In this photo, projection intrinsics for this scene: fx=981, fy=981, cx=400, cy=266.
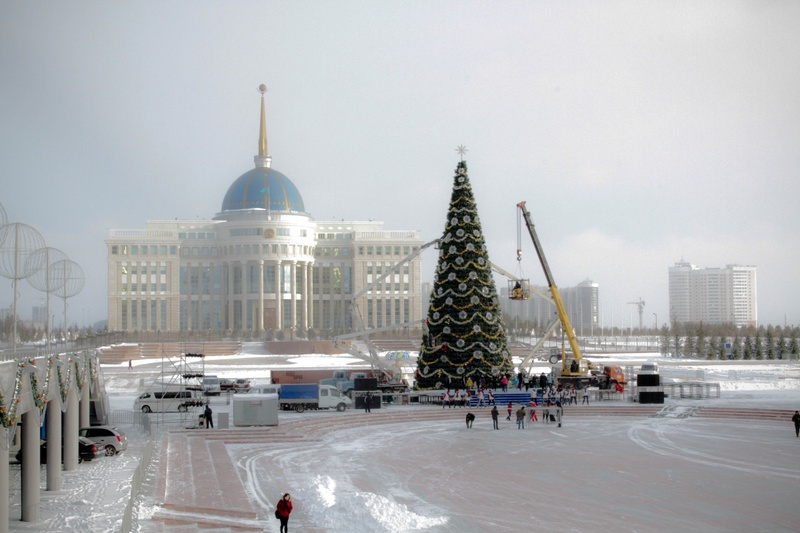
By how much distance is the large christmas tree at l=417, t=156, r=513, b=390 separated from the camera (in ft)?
148

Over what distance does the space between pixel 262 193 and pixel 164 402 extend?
224 ft

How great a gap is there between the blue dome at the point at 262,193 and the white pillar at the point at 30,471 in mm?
87798

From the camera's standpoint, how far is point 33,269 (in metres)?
25.3

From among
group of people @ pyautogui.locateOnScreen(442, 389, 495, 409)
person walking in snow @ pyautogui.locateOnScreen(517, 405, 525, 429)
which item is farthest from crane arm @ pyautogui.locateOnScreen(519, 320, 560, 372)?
person walking in snow @ pyautogui.locateOnScreen(517, 405, 525, 429)

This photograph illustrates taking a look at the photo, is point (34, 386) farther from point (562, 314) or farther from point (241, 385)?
point (562, 314)

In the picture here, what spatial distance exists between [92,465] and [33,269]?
6.21 metres

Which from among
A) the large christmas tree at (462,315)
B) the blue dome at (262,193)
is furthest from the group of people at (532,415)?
the blue dome at (262,193)

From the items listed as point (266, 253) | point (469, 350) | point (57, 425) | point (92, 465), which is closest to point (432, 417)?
point (469, 350)

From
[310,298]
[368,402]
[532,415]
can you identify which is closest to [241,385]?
[368,402]

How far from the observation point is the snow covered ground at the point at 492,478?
20641mm

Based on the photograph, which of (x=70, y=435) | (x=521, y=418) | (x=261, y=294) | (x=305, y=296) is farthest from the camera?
(x=305, y=296)

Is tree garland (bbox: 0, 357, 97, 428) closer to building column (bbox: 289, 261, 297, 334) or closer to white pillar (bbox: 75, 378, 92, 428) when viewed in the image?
white pillar (bbox: 75, 378, 92, 428)

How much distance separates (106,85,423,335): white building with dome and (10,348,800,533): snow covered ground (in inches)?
2551

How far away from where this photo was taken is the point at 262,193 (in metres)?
108
